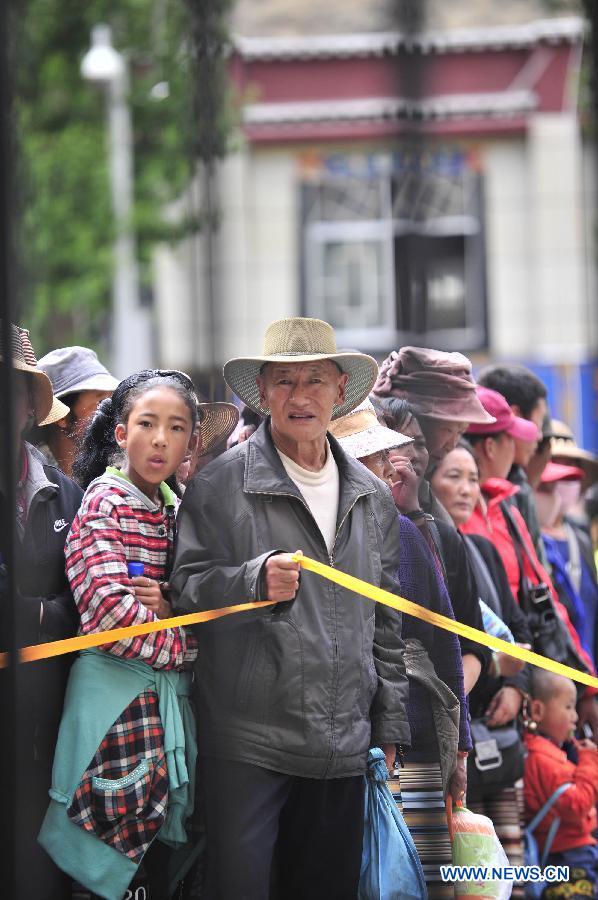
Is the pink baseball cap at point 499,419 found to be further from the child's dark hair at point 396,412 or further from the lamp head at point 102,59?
the lamp head at point 102,59

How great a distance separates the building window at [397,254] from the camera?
2260mm

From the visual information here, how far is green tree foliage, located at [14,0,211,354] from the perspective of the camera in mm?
8281

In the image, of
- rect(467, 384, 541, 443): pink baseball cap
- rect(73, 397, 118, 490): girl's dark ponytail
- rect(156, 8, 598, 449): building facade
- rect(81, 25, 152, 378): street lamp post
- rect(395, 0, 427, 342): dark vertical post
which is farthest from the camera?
rect(81, 25, 152, 378): street lamp post

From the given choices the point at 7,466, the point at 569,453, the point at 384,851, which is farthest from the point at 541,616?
the point at 7,466

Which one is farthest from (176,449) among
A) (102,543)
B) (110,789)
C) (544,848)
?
(544,848)

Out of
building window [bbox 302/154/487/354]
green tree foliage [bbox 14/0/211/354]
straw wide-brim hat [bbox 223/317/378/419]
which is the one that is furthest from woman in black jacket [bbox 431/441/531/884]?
green tree foliage [bbox 14/0/211/354]

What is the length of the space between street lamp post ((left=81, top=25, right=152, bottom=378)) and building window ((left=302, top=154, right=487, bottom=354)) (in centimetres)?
181

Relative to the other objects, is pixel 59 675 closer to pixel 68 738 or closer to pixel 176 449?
pixel 68 738

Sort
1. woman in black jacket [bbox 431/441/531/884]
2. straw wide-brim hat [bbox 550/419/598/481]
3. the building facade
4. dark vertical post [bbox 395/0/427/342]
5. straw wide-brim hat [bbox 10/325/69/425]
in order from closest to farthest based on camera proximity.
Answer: dark vertical post [bbox 395/0/427/342] → the building facade → straw wide-brim hat [bbox 10/325/69/425] → woman in black jacket [bbox 431/441/531/884] → straw wide-brim hat [bbox 550/419/598/481]

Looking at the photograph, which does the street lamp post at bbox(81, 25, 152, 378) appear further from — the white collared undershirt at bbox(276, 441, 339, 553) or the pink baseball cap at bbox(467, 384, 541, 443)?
the white collared undershirt at bbox(276, 441, 339, 553)

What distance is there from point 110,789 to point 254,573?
45cm

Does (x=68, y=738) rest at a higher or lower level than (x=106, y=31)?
lower

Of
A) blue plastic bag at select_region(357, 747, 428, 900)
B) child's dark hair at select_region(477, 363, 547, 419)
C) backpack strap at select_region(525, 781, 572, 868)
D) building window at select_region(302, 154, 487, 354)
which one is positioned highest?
building window at select_region(302, 154, 487, 354)

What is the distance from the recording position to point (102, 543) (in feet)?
7.87
